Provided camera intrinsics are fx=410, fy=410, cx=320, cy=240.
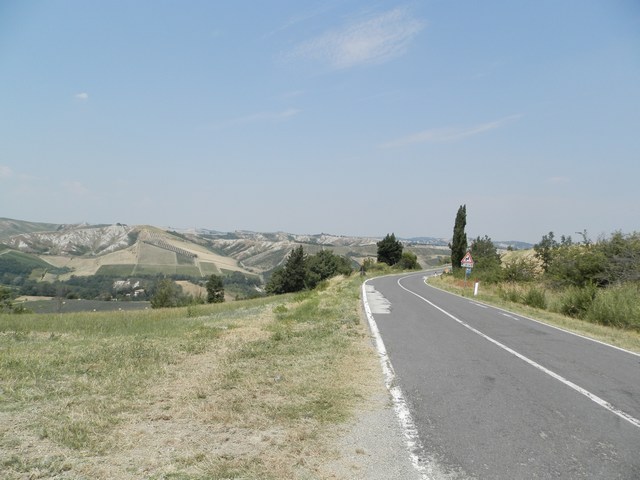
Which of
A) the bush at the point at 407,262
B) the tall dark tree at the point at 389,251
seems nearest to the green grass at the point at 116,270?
the tall dark tree at the point at 389,251

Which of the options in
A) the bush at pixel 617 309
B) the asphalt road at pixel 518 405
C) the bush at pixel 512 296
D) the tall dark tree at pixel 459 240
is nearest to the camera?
the asphalt road at pixel 518 405

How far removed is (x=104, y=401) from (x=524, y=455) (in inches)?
181

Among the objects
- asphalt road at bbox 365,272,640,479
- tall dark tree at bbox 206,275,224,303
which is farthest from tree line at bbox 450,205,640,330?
tall dark tree at bbox 206,275,224,303

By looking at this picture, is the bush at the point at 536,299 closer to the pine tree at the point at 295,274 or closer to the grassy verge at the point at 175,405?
the grassy verge at the point at 175,405

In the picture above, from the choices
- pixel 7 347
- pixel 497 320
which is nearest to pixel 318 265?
pixel 497 320

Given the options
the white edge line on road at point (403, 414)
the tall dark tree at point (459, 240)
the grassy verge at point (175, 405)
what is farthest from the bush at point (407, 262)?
the grassy verge at point (175, 405)

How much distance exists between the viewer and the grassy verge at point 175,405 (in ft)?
11.5

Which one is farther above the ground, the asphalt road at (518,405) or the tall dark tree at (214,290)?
the asphalt road at (518,405)

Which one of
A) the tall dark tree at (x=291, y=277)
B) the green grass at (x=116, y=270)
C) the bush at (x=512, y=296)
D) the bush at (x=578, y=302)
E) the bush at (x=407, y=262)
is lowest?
the green grass at (x=116, y=270)

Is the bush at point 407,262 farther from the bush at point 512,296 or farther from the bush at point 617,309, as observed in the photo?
the bush at point 617,309

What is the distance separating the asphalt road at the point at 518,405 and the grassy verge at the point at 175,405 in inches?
39.3

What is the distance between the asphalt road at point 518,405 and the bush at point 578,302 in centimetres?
782

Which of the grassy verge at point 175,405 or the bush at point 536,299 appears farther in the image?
the bush at point 536,299

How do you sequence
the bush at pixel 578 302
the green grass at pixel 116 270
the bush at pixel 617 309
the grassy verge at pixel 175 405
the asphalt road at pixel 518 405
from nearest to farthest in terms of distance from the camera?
the grassy verge at pixel 175 405, the asphalt road at pixel 518 405, the bush at pixel 617 309, the bush at pixel 578 302, the green grass at pixel 116 270
